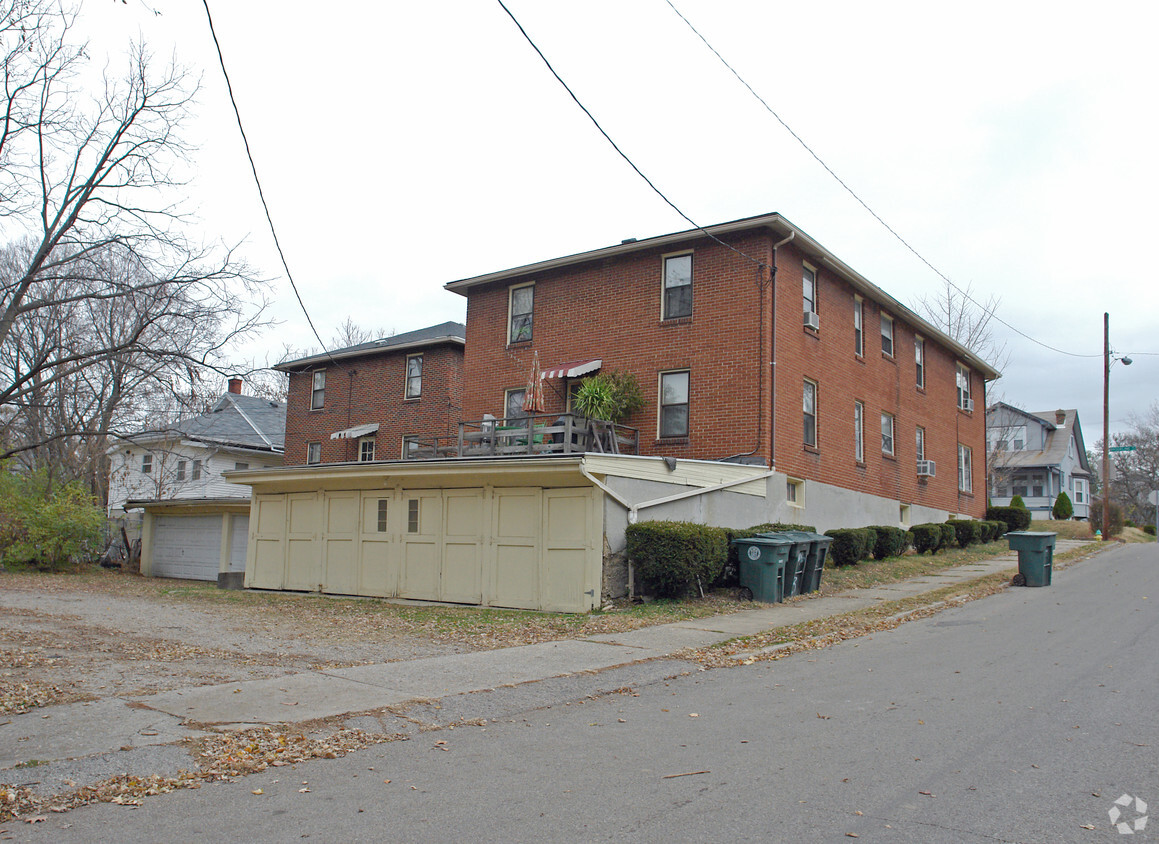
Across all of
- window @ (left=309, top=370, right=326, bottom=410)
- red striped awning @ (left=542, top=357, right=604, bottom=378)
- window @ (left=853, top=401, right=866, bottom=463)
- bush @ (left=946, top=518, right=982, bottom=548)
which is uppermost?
window @ (left=309, top=370, right=326, bottom=410)

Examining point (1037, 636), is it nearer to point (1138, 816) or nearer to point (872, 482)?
point (1138, 816)

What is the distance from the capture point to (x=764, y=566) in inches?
593

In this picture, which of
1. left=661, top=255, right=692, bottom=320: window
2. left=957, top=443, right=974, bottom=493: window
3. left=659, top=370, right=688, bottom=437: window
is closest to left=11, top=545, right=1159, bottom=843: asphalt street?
left=659, top=370, right=688, bottom=437: window

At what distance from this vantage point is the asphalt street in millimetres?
4410

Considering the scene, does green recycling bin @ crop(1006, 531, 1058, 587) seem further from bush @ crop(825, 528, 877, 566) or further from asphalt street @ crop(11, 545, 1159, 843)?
asphalt street @ crop(11, 545, 1159, 843)

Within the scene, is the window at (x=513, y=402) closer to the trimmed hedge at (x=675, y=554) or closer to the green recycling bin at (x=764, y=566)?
the trimmed hedge at (x=675, y=554)

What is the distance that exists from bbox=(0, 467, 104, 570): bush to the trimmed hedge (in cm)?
1928

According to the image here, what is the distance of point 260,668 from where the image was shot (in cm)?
905

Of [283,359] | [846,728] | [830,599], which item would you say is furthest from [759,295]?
[283,359]

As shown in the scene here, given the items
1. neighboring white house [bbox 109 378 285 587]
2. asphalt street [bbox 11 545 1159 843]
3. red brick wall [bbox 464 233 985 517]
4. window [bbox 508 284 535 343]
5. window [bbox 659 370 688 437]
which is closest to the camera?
asphalt street [bbox 11 545 1159 843]

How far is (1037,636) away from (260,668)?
916cm
